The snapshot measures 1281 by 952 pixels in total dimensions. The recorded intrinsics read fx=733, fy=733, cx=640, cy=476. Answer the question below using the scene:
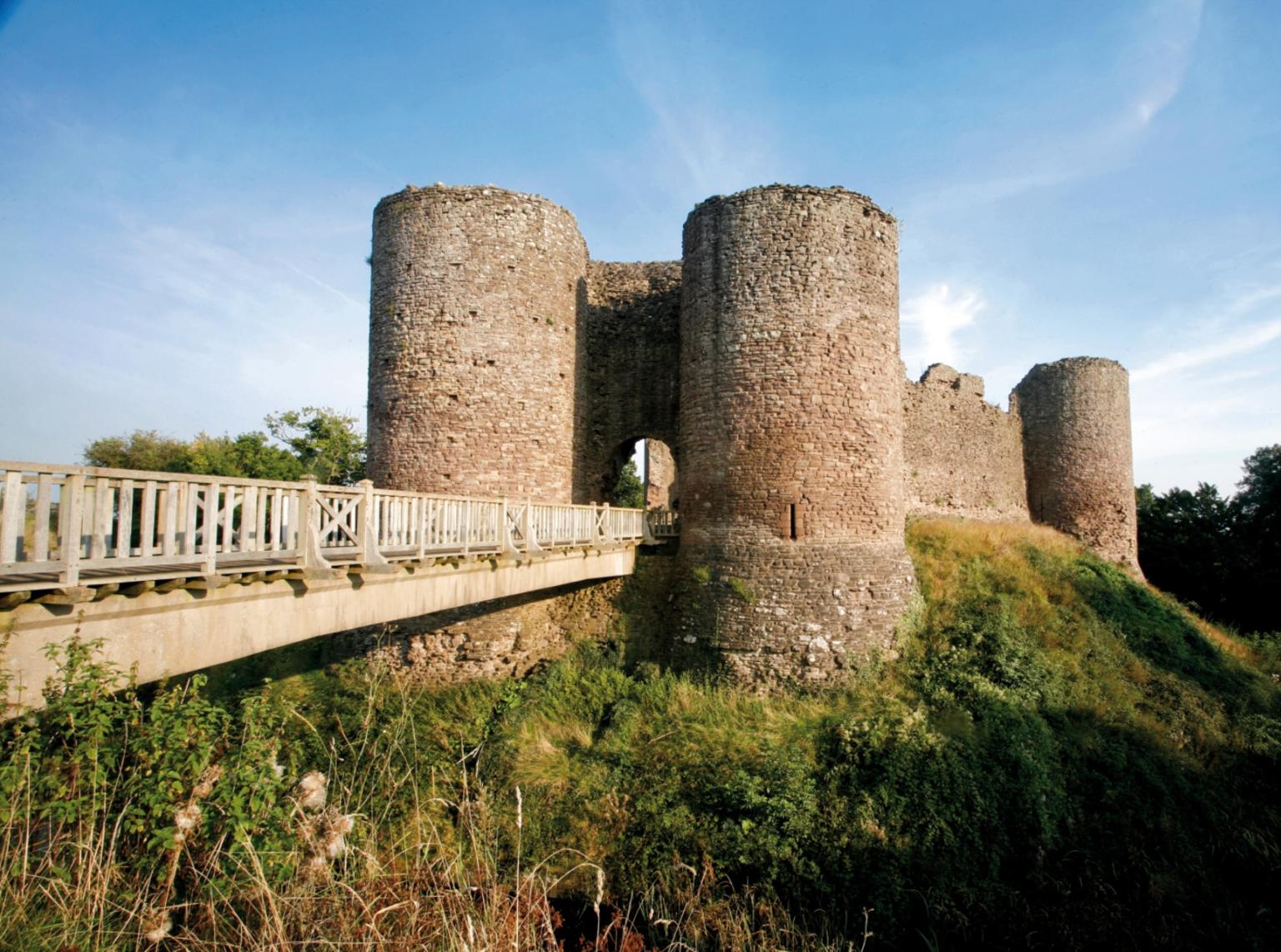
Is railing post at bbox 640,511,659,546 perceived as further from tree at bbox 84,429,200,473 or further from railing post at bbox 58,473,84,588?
tree at bbox 84,429,200,473

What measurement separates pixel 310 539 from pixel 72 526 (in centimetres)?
210

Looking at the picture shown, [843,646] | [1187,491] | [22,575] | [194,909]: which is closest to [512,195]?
[843,646]

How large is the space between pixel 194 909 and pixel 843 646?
996 centimetres

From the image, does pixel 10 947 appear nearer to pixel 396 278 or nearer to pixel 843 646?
pixel 843 646

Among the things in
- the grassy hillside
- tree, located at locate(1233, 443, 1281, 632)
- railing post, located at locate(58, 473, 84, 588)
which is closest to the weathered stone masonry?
the grassy hillside

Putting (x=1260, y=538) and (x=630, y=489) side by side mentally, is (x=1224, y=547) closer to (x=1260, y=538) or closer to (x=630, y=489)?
(x=1260, y=538)

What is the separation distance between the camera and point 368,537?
723cm

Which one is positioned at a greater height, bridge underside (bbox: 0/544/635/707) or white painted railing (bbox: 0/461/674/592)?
white painted railing (bbox: 0/461/674/592)

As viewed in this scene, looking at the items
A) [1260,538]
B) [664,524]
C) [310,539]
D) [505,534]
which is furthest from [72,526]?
[1260,538]

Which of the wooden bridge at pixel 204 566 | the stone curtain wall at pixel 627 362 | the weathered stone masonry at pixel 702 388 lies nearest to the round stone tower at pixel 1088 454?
the weathered stone masonry at pixel 702 388

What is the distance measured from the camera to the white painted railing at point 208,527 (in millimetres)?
4570

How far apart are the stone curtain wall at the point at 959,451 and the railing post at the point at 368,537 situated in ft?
55.6

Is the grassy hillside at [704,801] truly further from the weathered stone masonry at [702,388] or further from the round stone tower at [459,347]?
the round stone tower at [459,347]

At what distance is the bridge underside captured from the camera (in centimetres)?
466
